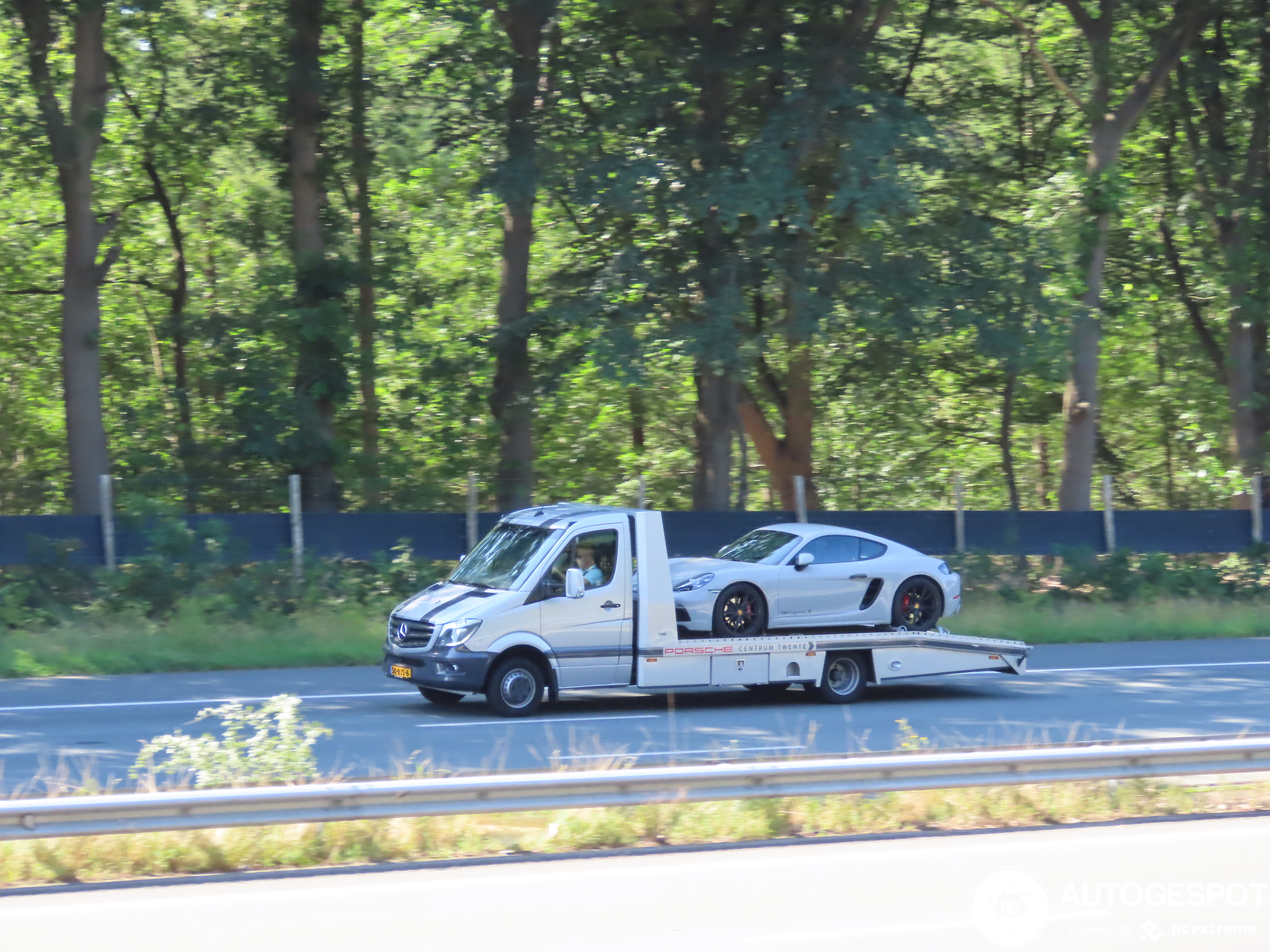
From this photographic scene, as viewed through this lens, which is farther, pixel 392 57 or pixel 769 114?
pixel 392 57

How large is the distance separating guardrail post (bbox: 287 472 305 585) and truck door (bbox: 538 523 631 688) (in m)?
9.33

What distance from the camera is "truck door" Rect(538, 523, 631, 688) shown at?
13023 millimetres

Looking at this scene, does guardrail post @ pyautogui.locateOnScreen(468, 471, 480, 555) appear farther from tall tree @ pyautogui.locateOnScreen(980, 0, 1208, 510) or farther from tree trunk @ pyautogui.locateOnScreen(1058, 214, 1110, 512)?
tall tree @ pyautogui.locateOnScreen(980, 0, 1208, 510)

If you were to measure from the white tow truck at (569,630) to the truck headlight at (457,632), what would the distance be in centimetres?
1

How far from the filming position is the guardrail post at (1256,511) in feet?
88.6

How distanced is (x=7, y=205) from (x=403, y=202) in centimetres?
830

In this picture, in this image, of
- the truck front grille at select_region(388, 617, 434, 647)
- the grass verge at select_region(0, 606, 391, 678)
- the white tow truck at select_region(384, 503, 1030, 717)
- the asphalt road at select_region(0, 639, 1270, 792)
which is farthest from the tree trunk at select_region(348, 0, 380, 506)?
the white tow truck at select_region(384, 503, 1030, 717)

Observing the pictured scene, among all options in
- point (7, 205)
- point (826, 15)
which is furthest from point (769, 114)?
point (7, 205)

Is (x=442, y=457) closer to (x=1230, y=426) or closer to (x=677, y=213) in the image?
(x=677, y=213)

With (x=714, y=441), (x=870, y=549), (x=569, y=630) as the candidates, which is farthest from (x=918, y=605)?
(x=714, y=441)

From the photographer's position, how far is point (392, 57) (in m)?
29.3

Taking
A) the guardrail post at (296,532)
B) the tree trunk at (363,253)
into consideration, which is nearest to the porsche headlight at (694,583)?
the guardrail post at (296,532)

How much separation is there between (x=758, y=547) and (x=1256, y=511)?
16.6 metres

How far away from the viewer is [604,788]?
25.0 ft
